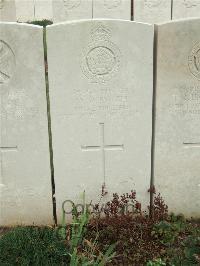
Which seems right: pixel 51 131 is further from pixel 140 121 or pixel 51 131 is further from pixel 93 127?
pixel 140 121

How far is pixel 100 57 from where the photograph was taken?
369cm

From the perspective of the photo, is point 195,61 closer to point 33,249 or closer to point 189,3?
point 33,249

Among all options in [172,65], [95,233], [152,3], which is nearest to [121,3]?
[152,3]

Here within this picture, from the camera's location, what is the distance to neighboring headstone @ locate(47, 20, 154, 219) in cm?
364

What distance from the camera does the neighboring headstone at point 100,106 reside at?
3.64m

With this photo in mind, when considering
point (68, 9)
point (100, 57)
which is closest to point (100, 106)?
point (100, 57)

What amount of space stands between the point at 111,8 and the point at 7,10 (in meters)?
7.37

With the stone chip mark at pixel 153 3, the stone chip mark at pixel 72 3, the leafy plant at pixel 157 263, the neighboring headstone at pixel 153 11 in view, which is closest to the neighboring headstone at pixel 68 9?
the stone chip mark at pixel 72 3

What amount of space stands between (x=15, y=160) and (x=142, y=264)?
151 cm

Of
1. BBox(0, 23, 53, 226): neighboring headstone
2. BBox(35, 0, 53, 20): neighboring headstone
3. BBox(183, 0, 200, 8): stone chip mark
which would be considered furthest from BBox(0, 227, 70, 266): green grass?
BBox(35, 0, 53, 20): neighboring headstone

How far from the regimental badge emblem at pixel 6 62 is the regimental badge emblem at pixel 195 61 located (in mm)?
1594

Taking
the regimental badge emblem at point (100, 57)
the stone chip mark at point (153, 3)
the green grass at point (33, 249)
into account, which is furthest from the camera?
the stone chip mark at point (153, 3)

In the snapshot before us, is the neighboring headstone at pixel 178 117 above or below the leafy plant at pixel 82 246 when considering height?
above

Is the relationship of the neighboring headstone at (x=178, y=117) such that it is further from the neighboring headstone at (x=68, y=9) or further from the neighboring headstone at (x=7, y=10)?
the neighboring headstone at (x=7, y=10)
